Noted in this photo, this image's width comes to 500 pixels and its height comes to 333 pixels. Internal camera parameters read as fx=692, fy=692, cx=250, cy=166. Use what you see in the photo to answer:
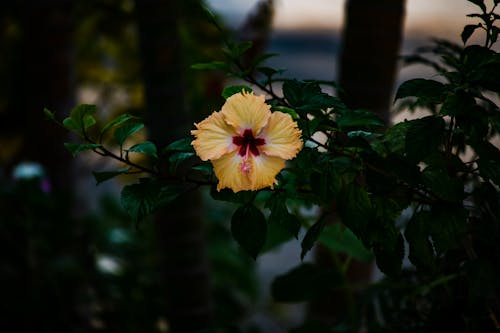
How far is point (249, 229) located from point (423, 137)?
0.77ft

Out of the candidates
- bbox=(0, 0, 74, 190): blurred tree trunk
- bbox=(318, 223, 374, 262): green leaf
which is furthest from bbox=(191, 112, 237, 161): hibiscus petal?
bbox=(0, 0, 74, 190): blurred tree trunk

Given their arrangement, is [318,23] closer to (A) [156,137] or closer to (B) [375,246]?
(A) [156,137]

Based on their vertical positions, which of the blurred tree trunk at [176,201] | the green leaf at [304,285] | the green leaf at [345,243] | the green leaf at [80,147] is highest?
the blurred tree trunk at [176,201]

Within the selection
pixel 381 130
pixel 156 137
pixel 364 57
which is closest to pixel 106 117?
pixel 156 137

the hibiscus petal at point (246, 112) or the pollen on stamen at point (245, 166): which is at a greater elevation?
the hibiscus petal at point (246, 112)

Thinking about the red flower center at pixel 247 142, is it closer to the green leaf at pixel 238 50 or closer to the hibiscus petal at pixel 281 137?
the hibiscus petal at pixel 281 137

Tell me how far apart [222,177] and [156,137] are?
1.14 meters

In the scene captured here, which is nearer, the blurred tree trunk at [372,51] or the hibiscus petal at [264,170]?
the hibiscus petal at [264,170]

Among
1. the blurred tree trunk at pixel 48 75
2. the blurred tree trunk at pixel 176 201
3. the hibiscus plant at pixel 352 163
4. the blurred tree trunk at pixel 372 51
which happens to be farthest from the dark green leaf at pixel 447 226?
the blurred tree trunk at pixel 48 75

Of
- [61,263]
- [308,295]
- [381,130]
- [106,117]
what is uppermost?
[106,117]

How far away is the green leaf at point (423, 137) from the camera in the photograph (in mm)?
798

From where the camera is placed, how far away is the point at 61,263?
7.49ft

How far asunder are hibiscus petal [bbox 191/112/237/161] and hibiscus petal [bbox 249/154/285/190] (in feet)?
0.11

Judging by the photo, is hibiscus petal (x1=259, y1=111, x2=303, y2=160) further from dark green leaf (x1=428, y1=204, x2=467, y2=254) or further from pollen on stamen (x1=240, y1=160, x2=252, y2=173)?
dark green leaf (x1=428, y1=204, x2=467, y2=254)
